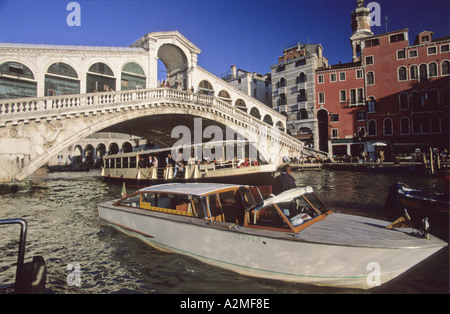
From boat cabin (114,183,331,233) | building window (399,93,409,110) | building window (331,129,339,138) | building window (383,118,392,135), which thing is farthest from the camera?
building window (331,129,339,138)

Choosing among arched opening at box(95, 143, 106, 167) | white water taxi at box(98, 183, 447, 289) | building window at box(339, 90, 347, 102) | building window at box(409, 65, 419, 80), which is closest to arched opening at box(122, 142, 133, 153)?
arched opening at box(95, 143, 106, 167)

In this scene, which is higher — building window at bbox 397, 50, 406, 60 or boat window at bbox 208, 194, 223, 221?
building window at bbox 397, 50, 406, 60

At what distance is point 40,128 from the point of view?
42.7ft

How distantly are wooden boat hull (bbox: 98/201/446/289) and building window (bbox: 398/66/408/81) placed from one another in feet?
106

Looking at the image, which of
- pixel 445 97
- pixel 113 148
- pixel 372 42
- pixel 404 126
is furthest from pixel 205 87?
pixel 113 148

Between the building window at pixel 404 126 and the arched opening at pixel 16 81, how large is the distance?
35.4 meters

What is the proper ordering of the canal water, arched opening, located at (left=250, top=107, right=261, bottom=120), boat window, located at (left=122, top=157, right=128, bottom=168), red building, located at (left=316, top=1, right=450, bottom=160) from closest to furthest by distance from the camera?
the canal water < boat window, located at (left=122, top=157, right=128, bottom=168) < red building, located at (left=316, top=1, right=450, bottom=160) < arched opening, located at (left=250, top=107, right=261, bottom=120)

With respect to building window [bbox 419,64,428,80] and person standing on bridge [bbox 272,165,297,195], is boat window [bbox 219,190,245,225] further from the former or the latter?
building window [bbox 419,64,428,80]

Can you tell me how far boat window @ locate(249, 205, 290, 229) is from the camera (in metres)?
4.06

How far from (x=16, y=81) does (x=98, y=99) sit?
5.23 meters

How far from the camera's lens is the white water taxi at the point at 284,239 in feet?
11.4

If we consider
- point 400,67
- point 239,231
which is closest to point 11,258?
point 239,231
